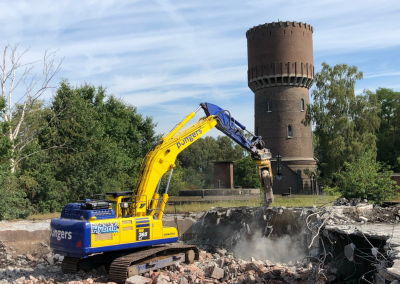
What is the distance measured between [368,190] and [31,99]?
64.0 ft

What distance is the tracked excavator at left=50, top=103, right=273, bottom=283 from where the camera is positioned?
9.57 meters

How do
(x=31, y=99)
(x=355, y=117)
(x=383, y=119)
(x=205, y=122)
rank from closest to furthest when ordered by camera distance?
(x=205, y=122) < (x=31, y=99) < (x=355, y=117) < (x=383, y=119)

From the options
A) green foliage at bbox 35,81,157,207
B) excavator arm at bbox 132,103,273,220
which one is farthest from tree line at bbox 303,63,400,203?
excavator arm at bbox 132,103,273,220

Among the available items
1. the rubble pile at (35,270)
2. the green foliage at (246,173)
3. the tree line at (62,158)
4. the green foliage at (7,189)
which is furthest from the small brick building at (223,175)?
the rubble pile at (35,270)

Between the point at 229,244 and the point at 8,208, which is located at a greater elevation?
the point at 8,208

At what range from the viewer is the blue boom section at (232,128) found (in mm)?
→ 13249

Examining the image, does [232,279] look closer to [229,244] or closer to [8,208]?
[229,244]

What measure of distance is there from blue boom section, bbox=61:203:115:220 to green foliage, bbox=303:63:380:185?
25223 millimetres

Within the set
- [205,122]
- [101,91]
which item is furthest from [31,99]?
[205,122]

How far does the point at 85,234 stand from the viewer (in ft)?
30.5

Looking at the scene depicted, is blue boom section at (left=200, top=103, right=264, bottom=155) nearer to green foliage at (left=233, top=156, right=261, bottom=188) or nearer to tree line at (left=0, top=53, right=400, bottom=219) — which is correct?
tree line at (left=0, top=53, right=400, bottom=219)

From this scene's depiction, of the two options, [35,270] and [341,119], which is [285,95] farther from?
[35,270]

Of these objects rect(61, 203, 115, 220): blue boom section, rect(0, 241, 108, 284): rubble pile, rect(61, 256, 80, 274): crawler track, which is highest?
rect(61, 203, 115, 220): blue boom section

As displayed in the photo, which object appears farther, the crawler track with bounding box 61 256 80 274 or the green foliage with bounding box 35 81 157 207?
the green foliage with bounding box 35 81 157 207
